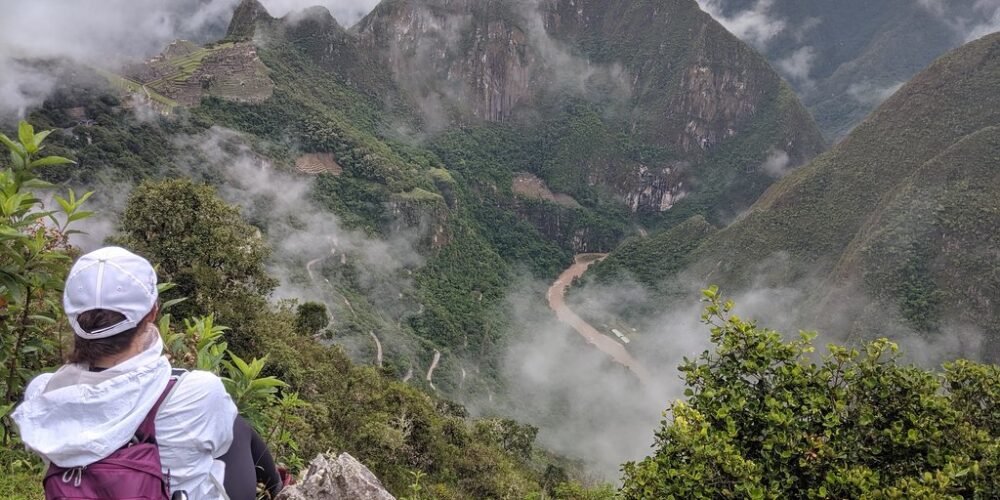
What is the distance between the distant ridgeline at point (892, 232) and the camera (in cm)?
5019

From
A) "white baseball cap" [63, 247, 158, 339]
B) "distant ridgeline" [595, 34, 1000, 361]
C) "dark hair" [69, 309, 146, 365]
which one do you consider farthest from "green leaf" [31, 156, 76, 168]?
"distant ridgeline" [595, 34, 1000, 361]

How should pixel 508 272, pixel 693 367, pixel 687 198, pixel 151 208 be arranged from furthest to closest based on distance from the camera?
pixel 687 198 < pixel 508 272 < pixel 151 208 < pixel 693 367

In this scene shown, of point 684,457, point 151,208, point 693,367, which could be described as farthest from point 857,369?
point 151,208

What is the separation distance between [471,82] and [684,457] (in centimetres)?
12416

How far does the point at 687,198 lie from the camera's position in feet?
402

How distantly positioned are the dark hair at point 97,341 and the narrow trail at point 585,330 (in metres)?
65.2

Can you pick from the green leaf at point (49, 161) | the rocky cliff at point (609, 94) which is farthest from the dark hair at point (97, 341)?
the rocky cliff at point (609, 94)

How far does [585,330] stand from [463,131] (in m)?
58.7

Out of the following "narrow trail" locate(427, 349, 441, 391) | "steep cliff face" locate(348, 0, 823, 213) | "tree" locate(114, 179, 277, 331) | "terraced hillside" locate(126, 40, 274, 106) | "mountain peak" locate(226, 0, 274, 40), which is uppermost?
"steep cliff face" locate(348, 0, 823, 213)

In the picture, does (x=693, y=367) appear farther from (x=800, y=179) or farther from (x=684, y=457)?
(x=800, y=179)

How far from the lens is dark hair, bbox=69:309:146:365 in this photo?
236 cm

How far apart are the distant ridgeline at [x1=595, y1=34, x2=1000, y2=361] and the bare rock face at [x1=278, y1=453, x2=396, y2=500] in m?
57.4

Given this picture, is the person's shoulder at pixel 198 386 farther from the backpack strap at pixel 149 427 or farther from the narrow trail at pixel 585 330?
the narrow trail at pixel 585 330

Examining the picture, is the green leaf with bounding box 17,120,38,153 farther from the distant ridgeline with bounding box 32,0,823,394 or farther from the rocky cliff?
the rocky cliff
